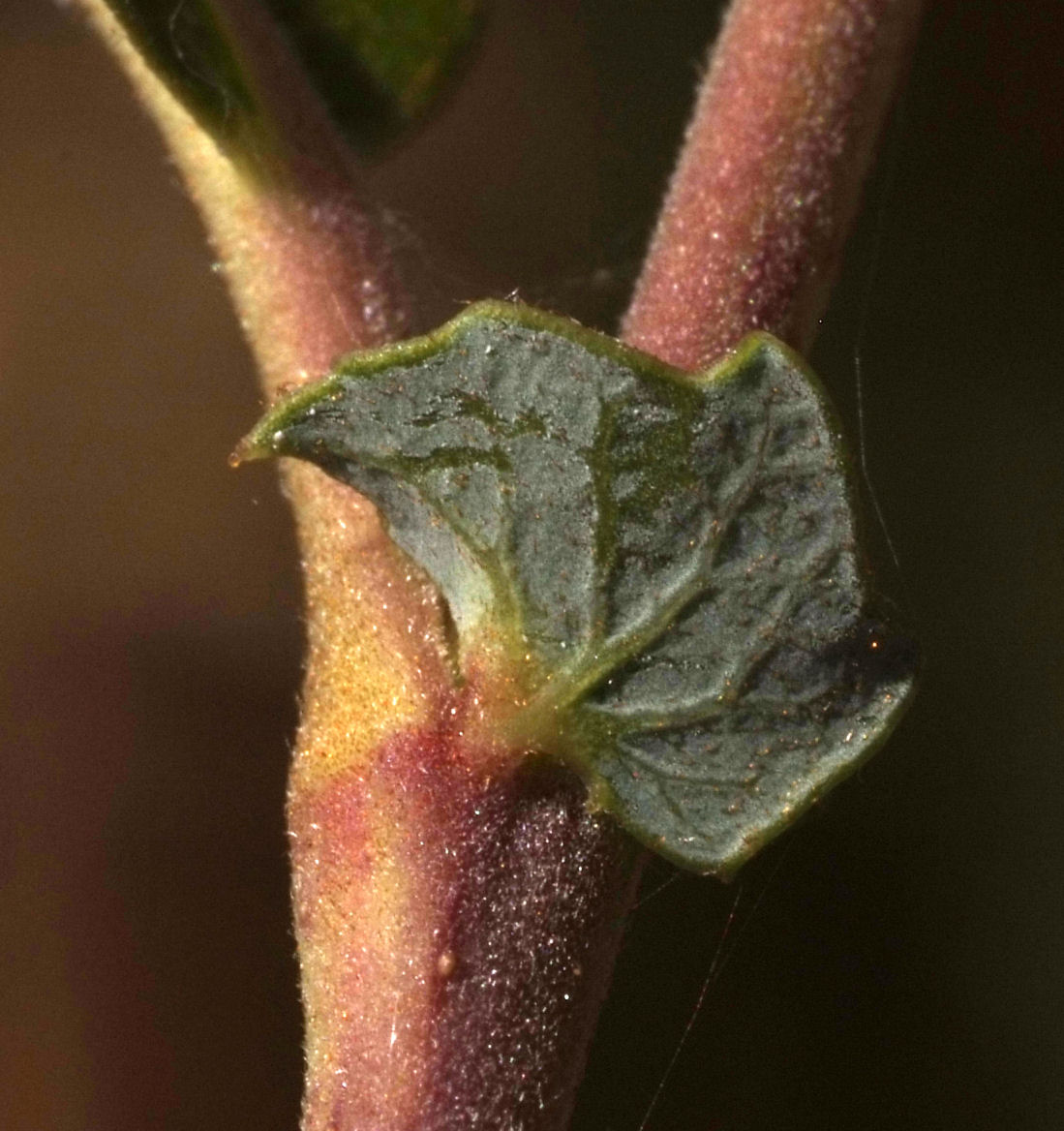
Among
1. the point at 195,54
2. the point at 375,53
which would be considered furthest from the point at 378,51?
the point at 195,54

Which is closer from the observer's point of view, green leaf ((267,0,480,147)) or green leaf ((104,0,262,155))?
green leaf ((104,0,262,155))

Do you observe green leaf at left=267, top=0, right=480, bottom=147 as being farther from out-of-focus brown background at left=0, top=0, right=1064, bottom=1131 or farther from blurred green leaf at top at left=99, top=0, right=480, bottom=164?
out-of-focus brown background at left=0, top=0, right=1064, bottom=1131

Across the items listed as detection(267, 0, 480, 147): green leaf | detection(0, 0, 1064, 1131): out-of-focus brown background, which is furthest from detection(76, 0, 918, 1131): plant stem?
detection(0, 0, 1064, 1131): out-of-focus brown background

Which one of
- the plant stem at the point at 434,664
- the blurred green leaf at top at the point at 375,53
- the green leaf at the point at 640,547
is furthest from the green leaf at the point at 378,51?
the green leaf at the point at 640,547

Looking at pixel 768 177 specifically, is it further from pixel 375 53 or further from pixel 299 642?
pixel 299 642

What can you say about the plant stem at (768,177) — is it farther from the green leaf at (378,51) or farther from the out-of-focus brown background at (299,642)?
the out-of-focus brown background at (299,642)

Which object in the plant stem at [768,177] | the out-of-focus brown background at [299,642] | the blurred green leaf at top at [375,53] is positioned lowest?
the out-of-focus brown background at [299,642]
